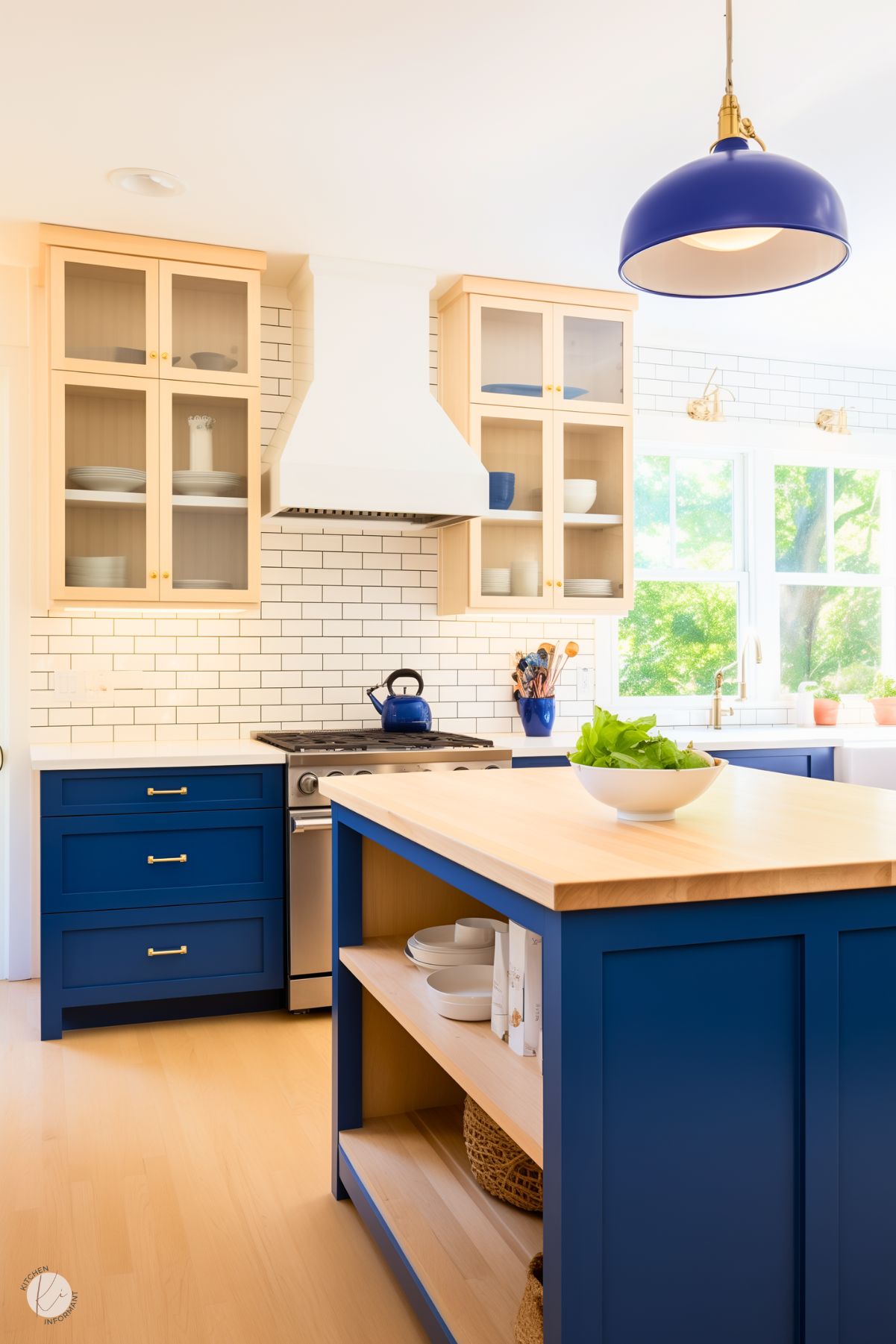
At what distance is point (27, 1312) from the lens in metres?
2.10

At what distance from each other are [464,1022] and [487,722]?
297cm

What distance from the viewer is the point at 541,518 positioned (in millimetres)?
4695

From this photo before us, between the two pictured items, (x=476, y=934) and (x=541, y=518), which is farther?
(x=541, y=518)

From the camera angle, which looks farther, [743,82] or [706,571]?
[706,571]

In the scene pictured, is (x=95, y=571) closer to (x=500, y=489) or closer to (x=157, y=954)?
(x=157, y=954)

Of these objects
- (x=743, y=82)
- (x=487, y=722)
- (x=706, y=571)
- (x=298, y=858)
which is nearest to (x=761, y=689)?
(x=706, y=571)

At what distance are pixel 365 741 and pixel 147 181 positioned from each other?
209 cm

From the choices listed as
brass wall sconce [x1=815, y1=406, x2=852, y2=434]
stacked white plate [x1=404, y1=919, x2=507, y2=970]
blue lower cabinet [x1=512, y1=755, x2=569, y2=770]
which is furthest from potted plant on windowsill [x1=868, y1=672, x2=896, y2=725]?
stacked white plate [x1=404, y1=919, x2=507, y2=970]

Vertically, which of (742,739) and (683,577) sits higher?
(683,577)

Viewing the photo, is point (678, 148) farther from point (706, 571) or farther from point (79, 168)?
point (706, 571)

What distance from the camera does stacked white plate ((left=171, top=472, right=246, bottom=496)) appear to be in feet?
13.8

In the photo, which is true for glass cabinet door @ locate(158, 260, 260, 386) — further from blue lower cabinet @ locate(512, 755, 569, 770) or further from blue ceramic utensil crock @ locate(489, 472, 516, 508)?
blue lower cabinet @ locate(512, 755, 569, 770)

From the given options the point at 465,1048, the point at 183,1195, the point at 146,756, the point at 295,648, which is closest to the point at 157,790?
the point at 146,756

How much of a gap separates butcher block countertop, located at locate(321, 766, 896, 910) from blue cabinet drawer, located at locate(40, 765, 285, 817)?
142 cm
